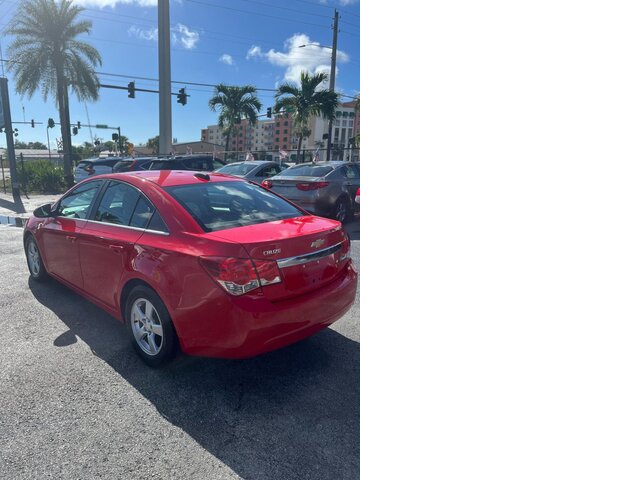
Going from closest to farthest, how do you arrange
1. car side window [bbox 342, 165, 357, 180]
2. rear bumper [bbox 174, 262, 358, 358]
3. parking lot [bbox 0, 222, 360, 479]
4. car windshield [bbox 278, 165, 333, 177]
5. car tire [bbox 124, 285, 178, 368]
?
parking lot [bbox 0, 222, 360, 479]
rear bumper [bbox 174, 262, 358, 358]
car tire [bbox 124, 285, 178, 368]
car windshield [bbox 278, 165, 333, 177]
car side window [bbox 342, 165, 357, 180]

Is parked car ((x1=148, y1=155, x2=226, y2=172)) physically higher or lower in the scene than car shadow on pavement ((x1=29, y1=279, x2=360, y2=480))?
higher

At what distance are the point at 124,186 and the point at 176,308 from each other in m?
1.49

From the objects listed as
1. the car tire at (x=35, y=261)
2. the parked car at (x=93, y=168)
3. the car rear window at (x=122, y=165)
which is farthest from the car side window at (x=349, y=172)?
the parked car at (x=93, y=168)

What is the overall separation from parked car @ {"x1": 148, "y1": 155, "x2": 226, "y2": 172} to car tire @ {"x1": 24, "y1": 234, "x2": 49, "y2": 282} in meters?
8.43

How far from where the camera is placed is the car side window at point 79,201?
396cm

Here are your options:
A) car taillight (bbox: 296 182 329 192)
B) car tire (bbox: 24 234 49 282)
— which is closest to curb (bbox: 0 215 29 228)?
car tire (bbox: 24 234 49 282)

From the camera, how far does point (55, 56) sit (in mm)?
20656

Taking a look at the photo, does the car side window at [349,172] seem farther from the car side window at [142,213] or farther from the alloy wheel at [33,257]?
the car side window at [142,213]

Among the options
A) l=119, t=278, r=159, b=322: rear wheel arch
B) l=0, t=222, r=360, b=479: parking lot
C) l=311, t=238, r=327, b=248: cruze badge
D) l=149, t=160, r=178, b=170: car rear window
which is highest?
l=149, t=160, r=178, b=170: car rear window

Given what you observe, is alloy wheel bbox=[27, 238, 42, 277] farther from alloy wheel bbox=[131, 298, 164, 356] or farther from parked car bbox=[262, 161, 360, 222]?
parked car bbox=[262, 161, 360, 222]

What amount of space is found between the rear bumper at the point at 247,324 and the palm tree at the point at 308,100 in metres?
25.6

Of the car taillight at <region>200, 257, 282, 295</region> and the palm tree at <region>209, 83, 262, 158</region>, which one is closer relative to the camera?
the car taillight at <region>200, 257, 282, 295</region>

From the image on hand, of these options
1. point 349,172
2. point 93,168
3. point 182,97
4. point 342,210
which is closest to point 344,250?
point 342,210

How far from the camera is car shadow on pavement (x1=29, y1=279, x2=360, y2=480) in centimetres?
218
